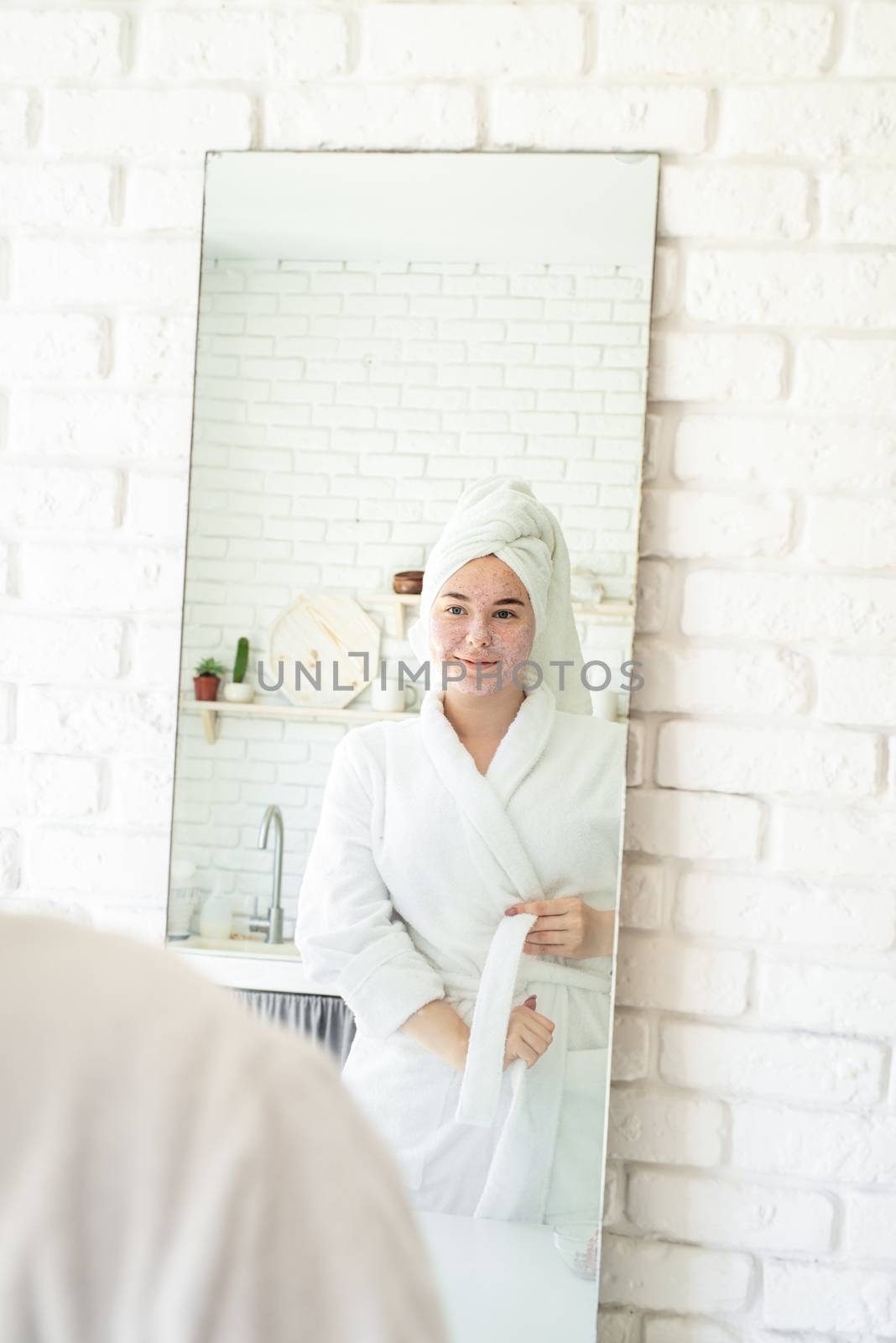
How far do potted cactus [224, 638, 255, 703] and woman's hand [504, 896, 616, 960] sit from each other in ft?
1.27

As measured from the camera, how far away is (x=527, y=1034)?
4.42ft

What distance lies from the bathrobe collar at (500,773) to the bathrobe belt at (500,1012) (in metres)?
0.05

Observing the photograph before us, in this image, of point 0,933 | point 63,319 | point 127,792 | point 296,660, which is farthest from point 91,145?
point 0,933

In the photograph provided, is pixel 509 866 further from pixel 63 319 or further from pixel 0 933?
pixel 0 933

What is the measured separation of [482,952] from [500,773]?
199 mm

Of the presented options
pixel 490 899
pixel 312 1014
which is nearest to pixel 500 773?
pixel 490 899

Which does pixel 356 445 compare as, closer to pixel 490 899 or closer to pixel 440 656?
pixel 440 656

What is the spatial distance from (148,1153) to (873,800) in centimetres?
119

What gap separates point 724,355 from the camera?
1.37 meters

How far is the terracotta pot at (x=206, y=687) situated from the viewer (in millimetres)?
1426

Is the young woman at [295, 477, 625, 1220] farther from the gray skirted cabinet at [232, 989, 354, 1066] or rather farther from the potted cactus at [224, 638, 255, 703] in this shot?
the potted cactus at [224, 638, 255, 703]

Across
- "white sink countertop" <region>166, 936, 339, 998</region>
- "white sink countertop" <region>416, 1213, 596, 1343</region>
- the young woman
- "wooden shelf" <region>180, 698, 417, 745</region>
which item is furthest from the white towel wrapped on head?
"white sink countertop" <region>416, 1213, 596, 1343</region>

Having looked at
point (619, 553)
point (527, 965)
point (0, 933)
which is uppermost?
point (619, 553)

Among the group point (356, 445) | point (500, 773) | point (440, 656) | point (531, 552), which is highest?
point (356, 445)
